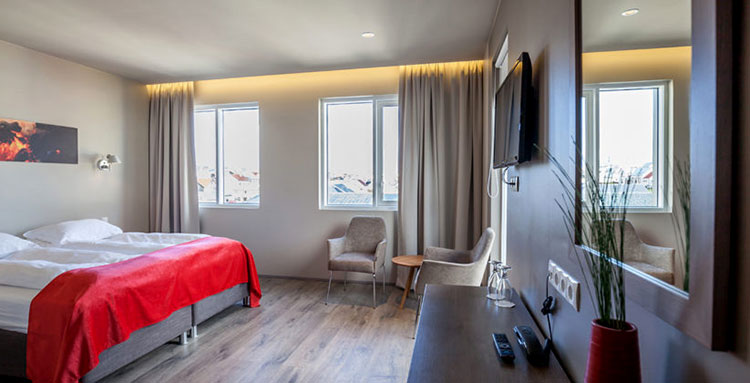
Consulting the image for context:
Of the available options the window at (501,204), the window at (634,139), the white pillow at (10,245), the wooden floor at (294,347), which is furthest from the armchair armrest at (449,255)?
A: the white pillow at (10,245)

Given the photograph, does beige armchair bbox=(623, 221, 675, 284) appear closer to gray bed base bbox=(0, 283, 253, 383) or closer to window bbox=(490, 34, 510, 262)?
window bbox=(490, 34, 510, 262)

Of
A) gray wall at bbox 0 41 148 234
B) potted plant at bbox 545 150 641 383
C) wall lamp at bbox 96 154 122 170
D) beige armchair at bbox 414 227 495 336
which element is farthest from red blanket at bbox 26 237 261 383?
potted plant at bbox 545 150 641 383

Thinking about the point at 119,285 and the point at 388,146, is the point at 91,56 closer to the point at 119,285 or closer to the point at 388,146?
the point at 119,285

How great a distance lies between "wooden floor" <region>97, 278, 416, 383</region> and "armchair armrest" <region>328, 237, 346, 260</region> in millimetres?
491

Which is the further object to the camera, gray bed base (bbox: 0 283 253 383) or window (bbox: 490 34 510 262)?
window (bbox: 490 34 510 262)

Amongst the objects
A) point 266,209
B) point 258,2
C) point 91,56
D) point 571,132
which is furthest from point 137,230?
point 571,132

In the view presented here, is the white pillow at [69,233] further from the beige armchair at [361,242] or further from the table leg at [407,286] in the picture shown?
the table leg at [407,286]

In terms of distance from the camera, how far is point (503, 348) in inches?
44.9

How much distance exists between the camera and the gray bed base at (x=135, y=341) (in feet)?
6.72

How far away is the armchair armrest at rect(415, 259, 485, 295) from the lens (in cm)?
282

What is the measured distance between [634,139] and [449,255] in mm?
2741

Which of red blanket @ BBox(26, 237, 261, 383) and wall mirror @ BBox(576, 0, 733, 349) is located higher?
wall mirror @ BBox(576, 0, 733, 349)

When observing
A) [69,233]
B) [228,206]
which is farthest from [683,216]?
[228,206]

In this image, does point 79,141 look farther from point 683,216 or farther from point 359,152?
point 683,216
